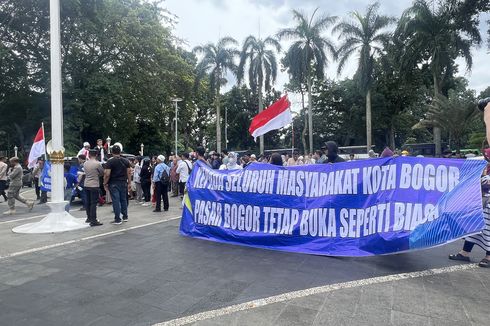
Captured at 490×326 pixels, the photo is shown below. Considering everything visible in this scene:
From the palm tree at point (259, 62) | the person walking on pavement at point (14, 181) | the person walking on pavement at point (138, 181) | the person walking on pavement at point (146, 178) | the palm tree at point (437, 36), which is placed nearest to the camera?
the person walking on pavement at point (14, 181)

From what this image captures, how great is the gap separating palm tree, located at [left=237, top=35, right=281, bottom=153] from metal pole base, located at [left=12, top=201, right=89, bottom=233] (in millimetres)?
27379

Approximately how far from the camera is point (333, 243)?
18.1 feet

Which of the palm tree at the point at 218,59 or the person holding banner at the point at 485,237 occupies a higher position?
the palm tree at the point at 218,59

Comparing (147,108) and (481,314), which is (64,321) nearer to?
(481,314)

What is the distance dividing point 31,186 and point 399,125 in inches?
1643

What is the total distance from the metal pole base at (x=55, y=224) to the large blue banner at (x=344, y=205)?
10.3 feet

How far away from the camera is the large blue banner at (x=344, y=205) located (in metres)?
4.82

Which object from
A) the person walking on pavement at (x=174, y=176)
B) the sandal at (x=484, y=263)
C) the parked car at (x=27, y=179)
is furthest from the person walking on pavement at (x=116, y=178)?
the parked car at (x=27, y=179)

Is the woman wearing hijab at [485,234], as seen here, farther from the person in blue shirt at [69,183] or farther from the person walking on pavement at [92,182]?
the person in blue shirt at [69,183]

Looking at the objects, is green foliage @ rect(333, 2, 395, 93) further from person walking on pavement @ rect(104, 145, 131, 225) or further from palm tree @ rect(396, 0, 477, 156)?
person walking on pavement @ rect(104, 145, 131, 225)

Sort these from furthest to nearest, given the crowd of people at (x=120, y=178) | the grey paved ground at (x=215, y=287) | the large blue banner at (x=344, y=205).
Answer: the crowd of people at (x=120, y=178) < the large blue banner at (x=344, y=205) < the grey paved ground at (x=215, y=287)

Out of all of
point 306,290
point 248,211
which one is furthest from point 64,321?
point 248,211

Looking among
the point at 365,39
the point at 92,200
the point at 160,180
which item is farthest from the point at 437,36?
the point at 92,200

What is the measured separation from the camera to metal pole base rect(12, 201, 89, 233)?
8015mm
